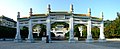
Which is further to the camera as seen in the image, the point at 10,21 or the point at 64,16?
the point at 10,21

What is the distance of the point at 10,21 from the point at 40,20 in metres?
65.9

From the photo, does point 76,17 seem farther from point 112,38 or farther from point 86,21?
point 112,38

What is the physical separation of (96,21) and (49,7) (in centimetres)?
749

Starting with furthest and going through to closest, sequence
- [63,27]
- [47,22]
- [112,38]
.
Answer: [63,27] → [112,38] → [47,22]

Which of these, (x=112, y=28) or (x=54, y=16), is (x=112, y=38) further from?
(x=54, y=16)

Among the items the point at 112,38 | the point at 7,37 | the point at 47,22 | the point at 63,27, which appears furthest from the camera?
the point at 63,27

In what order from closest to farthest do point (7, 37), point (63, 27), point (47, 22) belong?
point (47, 22) → point (7, 37) → point (63, 27)

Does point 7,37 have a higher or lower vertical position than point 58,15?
lower

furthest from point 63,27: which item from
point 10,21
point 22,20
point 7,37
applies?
point 22,20

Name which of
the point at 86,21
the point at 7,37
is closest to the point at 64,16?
the point at 86,21

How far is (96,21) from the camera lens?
39969 millimetres

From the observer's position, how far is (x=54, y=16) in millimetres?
38344

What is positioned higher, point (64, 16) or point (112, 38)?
point (64, 16)

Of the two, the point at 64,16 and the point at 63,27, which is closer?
the point at 64,16
